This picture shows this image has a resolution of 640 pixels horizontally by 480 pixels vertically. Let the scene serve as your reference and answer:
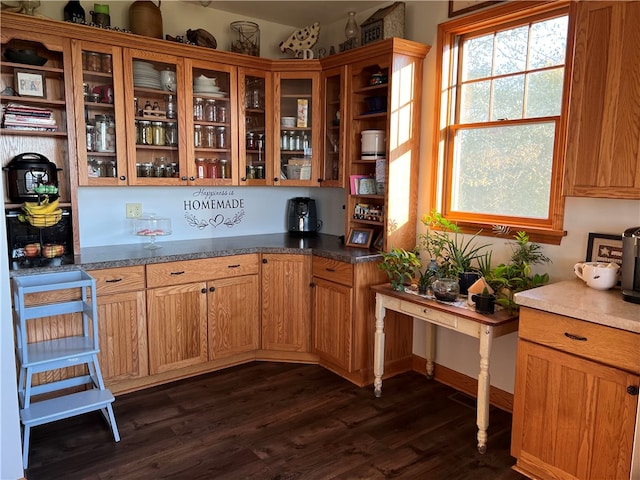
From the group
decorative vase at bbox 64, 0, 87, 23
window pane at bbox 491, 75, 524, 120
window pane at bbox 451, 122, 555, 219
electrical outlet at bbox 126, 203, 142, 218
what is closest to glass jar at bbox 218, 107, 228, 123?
electrical outlet at bbox 126, 203, 142, 218

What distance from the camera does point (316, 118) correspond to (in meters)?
3.63

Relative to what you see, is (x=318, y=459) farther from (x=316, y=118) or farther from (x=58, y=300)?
(x=316, y=118)

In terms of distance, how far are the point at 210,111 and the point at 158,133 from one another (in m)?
0.44

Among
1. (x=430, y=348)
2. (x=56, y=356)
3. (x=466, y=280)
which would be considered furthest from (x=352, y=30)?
(x=56, y=356)

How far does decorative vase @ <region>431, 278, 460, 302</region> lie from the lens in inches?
104

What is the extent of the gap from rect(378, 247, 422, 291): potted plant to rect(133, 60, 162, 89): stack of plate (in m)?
1.94

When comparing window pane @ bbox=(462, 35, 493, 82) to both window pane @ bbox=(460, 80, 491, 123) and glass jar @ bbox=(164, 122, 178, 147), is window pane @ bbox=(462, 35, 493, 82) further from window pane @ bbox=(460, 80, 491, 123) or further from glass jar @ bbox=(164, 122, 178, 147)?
glass jar @ bbox=(164, 122, 178, 147)

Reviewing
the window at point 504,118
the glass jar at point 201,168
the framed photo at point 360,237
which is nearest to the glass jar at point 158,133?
the glass jar at point 201,168

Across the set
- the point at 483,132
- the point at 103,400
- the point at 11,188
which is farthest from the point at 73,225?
the point at 483,132

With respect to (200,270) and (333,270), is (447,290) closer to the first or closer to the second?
(333,270)

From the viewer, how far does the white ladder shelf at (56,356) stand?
2357 millimetres

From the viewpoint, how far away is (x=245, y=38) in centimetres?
371

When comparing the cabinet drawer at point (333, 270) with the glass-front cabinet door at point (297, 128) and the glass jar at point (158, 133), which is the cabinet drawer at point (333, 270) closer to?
the glass-front cabinet door at point (297, 128)

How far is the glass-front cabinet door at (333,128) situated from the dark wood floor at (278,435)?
1503 mm
